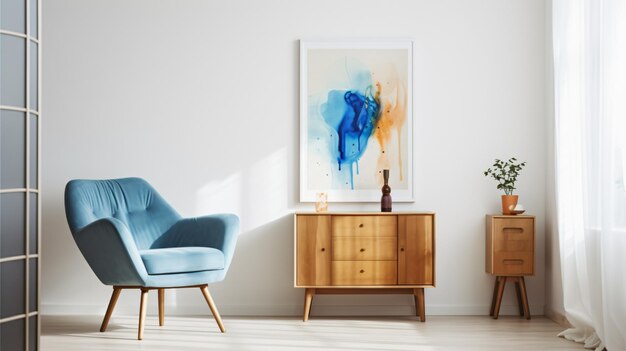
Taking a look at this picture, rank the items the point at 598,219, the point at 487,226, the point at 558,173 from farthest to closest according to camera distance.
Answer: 1. the point at 487,226
2. the point at 558,173
3. the point at 598,219

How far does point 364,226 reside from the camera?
4.33 metres

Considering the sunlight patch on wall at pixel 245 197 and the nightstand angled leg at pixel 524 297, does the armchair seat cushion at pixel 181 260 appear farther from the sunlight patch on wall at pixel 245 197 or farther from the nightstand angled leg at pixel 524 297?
the nightstand angled leg at pixel 524 297

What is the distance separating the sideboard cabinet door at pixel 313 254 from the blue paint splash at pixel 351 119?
0.48m

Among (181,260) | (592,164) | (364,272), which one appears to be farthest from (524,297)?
(181,260)

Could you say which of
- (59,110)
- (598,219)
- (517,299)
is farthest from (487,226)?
(59,110)

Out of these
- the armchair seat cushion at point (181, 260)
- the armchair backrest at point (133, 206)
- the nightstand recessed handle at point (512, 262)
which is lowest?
the nightstand recessed handle at point (512, 262)

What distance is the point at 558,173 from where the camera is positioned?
4203 mm

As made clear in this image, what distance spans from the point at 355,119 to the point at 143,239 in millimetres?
1514

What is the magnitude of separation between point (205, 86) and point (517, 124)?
80.1 inches

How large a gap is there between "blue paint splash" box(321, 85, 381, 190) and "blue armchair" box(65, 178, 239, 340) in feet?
2.94

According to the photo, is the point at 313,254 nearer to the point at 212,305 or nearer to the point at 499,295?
the point at 212,305

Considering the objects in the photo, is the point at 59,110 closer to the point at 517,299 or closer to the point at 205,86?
the point at 205,86

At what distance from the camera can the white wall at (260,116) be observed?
467 cm

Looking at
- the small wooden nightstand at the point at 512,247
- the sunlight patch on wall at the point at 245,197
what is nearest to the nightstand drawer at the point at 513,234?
the small wooden nightstand at the point at 512,247
